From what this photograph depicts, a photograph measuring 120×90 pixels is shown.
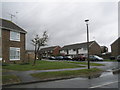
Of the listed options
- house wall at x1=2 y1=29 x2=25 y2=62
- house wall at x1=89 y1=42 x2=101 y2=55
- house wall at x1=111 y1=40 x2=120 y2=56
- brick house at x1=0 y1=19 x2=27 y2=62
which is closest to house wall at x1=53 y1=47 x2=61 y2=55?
house wall at x1=89 y1=42 x2=101 y2=55

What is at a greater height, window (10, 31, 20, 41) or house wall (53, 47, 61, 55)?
window (10, 31, 20, 41)

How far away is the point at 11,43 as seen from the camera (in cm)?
2731

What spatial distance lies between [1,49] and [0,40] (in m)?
1.48

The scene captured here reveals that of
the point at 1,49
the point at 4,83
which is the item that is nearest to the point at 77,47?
the point at 1,49

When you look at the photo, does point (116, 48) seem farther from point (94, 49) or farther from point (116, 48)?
point (94, 49)

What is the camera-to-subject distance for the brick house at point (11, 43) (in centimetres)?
2615

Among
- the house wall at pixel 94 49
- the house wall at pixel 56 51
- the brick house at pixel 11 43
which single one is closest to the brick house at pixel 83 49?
the house wall at pixel 94 49

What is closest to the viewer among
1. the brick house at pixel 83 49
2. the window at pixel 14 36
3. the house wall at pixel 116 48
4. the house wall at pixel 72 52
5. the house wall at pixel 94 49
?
the window at pixel 14 36

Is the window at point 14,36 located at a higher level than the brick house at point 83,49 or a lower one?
higher

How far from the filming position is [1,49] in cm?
2567

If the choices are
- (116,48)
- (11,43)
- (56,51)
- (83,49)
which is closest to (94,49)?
(83,49)

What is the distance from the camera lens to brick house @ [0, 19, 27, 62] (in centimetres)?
2615

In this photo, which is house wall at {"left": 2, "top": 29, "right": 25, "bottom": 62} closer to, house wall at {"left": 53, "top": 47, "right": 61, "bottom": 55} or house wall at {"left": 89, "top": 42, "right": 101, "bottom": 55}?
house wall at {"left": 89, "top": 42, "right": 101, "bottom": 55}

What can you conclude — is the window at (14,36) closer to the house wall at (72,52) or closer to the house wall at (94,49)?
the house wall at (94,49)
